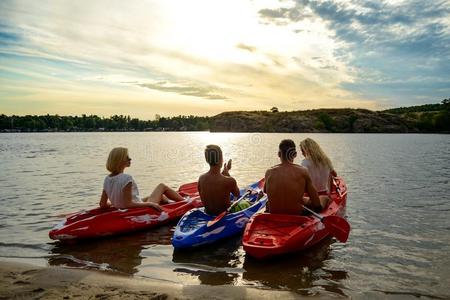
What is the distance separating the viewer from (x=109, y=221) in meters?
10.4

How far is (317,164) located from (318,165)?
0.05 m

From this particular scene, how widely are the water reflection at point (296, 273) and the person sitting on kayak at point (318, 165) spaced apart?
6.98ft

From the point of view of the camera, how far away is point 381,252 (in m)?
9.52

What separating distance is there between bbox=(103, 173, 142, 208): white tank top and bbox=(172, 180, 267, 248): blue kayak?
1747 millimetres

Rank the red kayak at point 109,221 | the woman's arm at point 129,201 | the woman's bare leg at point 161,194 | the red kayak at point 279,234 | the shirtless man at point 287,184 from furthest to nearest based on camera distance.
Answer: the woman's bare leg at point 161,194 < the woman's arm at point 129,201 < the red kayak at point 109,221 < the shirtless man at point 287,184 < the red kayak at point 279,234

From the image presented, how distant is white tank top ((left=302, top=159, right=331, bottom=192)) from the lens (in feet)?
35.8

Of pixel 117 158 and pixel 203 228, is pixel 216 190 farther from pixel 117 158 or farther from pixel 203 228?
pixel 117 158

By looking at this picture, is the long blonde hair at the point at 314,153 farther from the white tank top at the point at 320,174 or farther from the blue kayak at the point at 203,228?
the blue kayak at the point at 203,228

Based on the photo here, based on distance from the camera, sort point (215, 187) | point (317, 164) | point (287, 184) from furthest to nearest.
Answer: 1. point (317, 164)
2. point (215, 187)
3. point (287, 184)

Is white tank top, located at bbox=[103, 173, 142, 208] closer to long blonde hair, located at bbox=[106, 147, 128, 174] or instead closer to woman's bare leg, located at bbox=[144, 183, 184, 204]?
long blonde hair, located at bbox=[106, 147, 128, 174]

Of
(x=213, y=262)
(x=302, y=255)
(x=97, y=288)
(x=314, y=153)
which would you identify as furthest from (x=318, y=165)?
(x=97, y=288)

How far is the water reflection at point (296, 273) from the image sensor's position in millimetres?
7195

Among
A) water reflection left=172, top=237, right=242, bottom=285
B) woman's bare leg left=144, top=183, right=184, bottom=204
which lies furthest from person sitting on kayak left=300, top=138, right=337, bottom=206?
woman's bare leg left=144, top=183, right=184, bottom=204

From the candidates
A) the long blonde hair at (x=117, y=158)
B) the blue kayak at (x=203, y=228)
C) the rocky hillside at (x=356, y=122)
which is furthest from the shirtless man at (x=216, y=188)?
the rocky hillside at (x=356, y=122)
